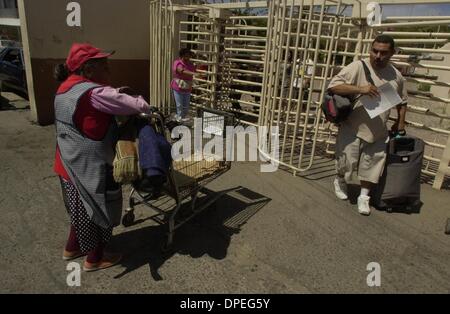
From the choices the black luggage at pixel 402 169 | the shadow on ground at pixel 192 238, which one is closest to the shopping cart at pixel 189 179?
the shadow on ground at pixel 192 238

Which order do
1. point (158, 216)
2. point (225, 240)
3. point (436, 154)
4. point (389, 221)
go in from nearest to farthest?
point (225, 240), point (158, 216), point (389, 221), point (436, 154)

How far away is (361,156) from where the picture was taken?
407 centimetres

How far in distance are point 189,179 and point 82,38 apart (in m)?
5.65

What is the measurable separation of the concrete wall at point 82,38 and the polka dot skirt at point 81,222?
503 cm

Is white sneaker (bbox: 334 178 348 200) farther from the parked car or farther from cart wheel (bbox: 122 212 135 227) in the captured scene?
the parked car

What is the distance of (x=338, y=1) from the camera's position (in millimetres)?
4484

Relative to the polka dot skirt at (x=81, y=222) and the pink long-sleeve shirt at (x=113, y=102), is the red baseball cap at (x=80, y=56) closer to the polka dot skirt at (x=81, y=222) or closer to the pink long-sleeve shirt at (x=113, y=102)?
the pink long-sleeve shirt at (x=113, y=102)

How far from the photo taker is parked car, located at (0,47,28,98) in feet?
27.4

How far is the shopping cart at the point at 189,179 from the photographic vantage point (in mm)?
3131

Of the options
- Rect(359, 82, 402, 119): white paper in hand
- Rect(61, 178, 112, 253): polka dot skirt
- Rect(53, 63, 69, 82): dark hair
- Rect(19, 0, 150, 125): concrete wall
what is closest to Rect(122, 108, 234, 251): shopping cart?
Rect(61, 178, 112, 253): polka dot skirt

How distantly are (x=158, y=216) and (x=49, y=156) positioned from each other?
8.89 ft

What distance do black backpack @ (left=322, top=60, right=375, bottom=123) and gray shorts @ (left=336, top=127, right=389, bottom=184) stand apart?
282mm
